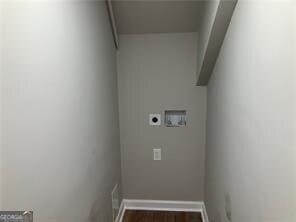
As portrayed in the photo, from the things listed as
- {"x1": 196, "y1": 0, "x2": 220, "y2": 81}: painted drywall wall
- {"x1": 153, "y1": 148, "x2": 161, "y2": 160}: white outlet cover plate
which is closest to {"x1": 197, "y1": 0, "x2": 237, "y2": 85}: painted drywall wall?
{"x1": 196, "y1": 0, "x2": 220, "y2": 81}: painted drywall wall

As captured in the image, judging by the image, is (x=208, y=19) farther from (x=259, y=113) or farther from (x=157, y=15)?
(x=259, y=113)

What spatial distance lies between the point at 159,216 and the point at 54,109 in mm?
1880

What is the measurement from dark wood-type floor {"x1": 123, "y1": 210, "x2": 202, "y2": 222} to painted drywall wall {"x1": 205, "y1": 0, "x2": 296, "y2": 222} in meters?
0.96

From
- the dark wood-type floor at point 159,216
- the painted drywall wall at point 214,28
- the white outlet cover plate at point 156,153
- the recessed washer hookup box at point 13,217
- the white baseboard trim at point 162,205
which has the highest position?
the painted drywall wall at point 214,28

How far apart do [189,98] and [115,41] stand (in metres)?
0.88

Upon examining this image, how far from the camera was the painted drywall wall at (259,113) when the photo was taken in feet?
2.58

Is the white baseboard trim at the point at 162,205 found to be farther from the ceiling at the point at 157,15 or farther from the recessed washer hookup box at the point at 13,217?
the recessed washer hookup box at the point at 13,217

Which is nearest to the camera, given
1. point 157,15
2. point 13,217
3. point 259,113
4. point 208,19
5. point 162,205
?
point 13,217

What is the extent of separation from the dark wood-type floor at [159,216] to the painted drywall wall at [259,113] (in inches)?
37.7

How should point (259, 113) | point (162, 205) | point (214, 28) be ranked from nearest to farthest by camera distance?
point (259, 113) < point (214, 28) < point (162, 205)

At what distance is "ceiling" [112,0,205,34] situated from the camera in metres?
2.17

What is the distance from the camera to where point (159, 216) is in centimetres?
265

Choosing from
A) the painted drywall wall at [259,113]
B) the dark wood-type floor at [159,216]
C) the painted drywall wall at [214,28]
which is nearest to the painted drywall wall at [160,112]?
the dark wood-type floor at [159,216]

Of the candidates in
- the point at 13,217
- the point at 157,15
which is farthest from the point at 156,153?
the point at 13,217
